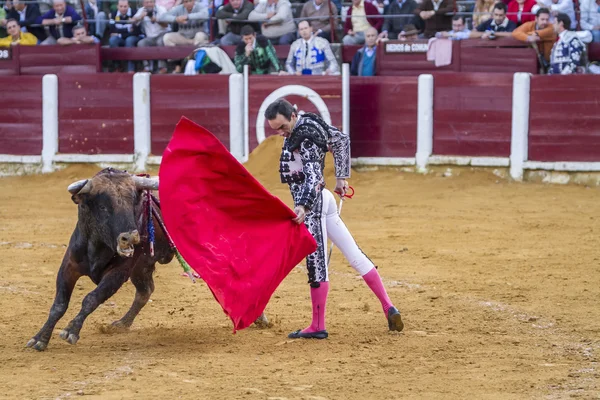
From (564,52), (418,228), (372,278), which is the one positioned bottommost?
(418,228)

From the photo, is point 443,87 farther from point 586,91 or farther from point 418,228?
point 418,228

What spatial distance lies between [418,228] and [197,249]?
14.6 feet

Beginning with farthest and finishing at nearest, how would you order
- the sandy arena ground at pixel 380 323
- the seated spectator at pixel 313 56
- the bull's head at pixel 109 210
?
the seated spectator at pixel 313 56, the bull's head at pixel 109 210, the sandy arena ground at pixel 380 323

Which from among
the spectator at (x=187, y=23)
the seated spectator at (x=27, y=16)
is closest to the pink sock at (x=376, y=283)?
the spectator at (x=187, y=23)

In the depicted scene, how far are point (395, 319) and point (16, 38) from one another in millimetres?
9427

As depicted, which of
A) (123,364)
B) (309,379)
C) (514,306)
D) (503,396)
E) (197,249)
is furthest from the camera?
(514,306)

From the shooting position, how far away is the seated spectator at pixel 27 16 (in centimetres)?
1384

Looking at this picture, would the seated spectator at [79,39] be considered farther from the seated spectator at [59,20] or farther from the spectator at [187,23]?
the spectator at [187,23]

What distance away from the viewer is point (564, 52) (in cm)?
1149

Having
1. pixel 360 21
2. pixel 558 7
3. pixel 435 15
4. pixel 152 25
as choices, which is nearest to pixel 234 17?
pixel 152 25

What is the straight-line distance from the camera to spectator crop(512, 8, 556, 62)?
11406 millimetres

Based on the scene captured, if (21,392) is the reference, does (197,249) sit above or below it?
above

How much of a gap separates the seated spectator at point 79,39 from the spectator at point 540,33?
517 centimetres

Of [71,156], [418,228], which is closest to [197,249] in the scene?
[418,228]
